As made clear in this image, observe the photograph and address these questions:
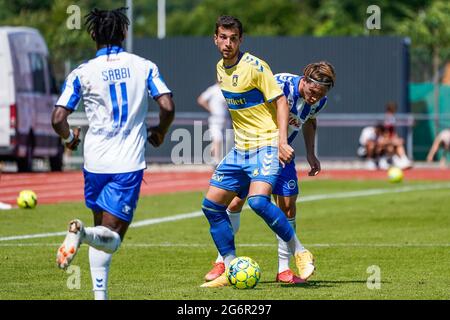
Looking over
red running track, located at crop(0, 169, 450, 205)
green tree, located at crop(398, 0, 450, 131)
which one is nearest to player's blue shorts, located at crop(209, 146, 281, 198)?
red running track, located at crop(0, 169, 450, 205)

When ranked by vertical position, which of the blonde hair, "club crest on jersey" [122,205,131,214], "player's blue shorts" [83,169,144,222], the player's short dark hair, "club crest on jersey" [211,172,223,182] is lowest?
"club crest on jersey" [211,172,223,182]

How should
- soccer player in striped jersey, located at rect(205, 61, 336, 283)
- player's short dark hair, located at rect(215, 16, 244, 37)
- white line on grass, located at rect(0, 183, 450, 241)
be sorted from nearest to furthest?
player's short dark hair, located at rect(215, 16, 244, 37) → soccer player in striped jersey, located at rect(205, 61, 336, 283) → white line on grass, located at rect(0, 183, 450, 241)

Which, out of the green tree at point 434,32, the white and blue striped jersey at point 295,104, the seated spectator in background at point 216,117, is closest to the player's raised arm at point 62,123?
the white and blue striped jersey at point 295,104

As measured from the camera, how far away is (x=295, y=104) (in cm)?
1148

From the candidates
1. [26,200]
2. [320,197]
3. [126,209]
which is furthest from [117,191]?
[320,197]

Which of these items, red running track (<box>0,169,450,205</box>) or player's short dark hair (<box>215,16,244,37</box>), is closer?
player's short dark hair (<box>215,16,244,37</box>)

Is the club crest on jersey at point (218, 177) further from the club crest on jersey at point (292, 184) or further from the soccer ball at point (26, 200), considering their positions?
the soccer ball at point (26, 200)

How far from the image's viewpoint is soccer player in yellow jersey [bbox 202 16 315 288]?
10.8 metres

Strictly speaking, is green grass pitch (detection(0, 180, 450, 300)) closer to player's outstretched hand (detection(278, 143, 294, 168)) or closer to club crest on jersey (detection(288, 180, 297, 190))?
club crest on jersey (detection(288, 180, 297, 190))

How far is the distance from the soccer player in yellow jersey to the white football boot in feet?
8.18

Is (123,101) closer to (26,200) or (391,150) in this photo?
(26,200)

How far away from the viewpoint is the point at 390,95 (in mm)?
38500

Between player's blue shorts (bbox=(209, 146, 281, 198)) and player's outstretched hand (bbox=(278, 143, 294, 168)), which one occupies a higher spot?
player's outstretched hand (bbox=(278, 143, 294, 168))

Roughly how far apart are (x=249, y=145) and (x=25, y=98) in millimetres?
18681
